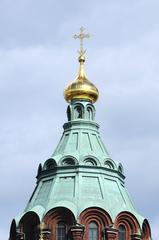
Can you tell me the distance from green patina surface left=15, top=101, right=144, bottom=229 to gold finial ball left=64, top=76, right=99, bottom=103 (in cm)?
139

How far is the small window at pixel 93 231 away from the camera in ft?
178

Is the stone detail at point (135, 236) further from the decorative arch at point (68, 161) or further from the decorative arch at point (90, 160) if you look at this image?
the decorative arch at point (68, 161)

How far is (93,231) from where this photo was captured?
2141 inches

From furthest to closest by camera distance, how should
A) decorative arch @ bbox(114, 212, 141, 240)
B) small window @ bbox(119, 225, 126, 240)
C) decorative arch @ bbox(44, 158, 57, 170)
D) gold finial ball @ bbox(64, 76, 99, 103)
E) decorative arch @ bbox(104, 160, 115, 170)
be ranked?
gold finial ball @ bbox(64, 76, 99, 103), decorative arch @ bbox(104, 160, 115, 170), decorative arch @ bbox(44, 158, 57, 170), decorative arch @ bbox(114, 212, 141, 240), small window @ bbox(119, 225, 126, 240)

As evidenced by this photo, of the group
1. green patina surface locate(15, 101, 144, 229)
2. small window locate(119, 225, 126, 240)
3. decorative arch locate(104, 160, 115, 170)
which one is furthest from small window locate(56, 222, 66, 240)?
decorative arch locate(104, 160, 115, 170)

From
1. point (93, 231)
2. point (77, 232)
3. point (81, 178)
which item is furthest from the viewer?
point (81, 178)

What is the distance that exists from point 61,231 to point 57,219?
657 mm

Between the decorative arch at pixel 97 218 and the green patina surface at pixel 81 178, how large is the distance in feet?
0.76

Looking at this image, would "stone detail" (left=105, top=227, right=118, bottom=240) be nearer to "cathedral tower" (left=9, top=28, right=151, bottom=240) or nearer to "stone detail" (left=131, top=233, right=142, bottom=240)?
"cathedral tower" (left=9, top=28, right=151, bottom=240)

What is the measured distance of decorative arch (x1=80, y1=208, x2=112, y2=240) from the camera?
178ft

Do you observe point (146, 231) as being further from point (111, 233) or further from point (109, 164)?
point (109, 164)

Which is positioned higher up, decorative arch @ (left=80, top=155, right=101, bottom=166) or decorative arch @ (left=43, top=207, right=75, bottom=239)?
decorative arch @ (left=80, top=155, right=101, bottom=166)

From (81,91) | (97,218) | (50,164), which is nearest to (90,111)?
(81,91)

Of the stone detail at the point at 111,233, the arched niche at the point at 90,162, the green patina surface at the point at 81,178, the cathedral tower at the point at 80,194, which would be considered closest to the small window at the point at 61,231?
the cathedral tower at the point at 80,194
